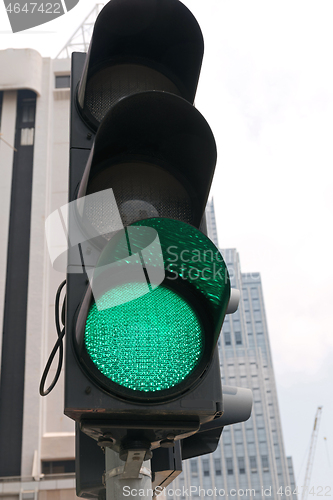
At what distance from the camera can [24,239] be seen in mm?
19594

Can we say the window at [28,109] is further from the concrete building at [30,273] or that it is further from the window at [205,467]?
the window at [205,467]

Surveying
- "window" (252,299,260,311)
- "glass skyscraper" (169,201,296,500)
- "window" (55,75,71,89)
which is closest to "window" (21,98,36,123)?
"window" (55,75,71,89)

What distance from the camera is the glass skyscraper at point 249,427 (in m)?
82.4

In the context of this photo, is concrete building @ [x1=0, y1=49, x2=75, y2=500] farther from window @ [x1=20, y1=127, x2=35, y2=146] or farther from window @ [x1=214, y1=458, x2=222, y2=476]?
window @ [x1=214, y1=458, x2=222, y2=476]

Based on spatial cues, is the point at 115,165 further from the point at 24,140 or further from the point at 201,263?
the point at 24,140

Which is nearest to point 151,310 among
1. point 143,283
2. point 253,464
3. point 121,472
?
point 143,283

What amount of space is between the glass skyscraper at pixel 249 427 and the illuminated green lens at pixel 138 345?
77.4 metres

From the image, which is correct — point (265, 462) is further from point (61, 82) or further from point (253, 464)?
point (61, 82)

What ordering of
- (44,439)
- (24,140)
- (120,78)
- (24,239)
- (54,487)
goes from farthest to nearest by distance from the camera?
(24,140)
(24,239)
(44,439)
(54,487)
(120,78)

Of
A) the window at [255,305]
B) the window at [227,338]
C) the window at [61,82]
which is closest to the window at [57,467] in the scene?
the window at [61,82]

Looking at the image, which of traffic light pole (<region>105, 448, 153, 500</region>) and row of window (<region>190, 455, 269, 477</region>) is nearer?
traffic light pole (<region>105, 448, 153, 500</region>)

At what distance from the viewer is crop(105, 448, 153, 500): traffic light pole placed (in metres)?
1.25

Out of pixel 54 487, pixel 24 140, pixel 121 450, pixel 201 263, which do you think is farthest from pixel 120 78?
pixel 24 140

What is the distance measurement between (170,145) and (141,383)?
870mm
